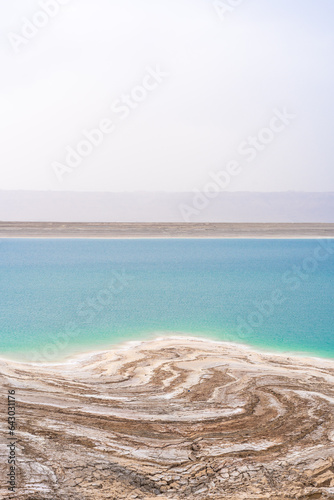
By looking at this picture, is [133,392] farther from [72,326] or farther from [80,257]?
[80,257]

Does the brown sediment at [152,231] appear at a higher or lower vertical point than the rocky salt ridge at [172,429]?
higher

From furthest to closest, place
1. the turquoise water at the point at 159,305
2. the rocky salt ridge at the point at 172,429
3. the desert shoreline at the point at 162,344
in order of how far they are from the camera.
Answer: the turquoise water at the point at 159,305
the desert shoreline at the point at 162,344
the rocky salt ridge at the point at 172,429

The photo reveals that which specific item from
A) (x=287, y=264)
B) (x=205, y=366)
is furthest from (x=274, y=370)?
(x=287, y=264)

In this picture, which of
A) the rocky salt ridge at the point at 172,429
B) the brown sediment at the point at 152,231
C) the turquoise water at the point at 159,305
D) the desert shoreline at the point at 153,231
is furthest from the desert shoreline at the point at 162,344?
the brown sediment at the point at 152,231

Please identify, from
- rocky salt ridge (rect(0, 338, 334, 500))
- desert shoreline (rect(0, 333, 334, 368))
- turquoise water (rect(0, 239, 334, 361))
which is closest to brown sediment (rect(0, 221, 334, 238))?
turquoise water (rect(0, 239, 334, 361))

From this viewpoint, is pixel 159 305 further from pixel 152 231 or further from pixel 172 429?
pixel 152 231

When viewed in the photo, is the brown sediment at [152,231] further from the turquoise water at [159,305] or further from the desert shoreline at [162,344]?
the desert shoreline at [162,344]

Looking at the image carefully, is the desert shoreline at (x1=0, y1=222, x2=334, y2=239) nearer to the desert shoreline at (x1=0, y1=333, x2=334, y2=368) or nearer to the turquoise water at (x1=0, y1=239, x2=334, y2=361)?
the turquoise water at (x1=0, y1=239, x2=334, y2=361)
